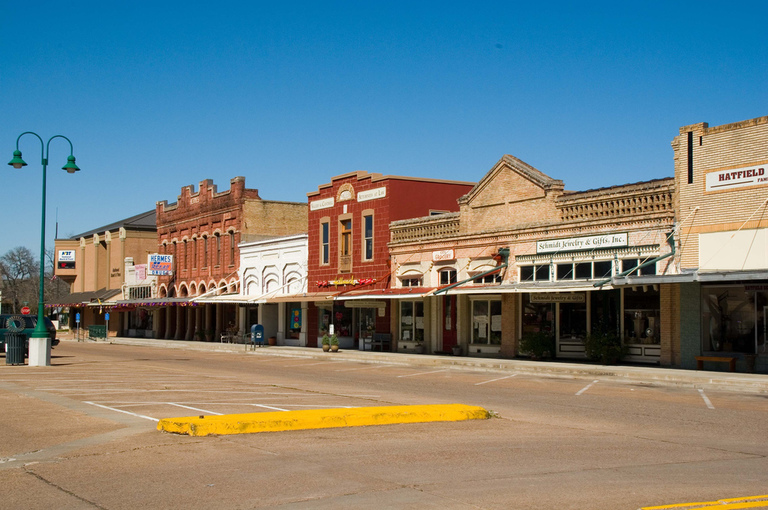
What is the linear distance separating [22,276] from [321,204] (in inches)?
3450

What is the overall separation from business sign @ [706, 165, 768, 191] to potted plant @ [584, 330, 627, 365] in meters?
5.70

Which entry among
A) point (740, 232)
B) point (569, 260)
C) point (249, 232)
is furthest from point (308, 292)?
point (740, 232)

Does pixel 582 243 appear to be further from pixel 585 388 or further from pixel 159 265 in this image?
pixel 159 265

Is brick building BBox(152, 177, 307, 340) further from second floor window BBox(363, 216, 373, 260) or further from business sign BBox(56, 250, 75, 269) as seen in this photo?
business sign BBox(56, 250, 75, 269)

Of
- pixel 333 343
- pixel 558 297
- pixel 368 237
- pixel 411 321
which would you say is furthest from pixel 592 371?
pixel 368 237

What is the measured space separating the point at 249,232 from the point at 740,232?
1238 inches

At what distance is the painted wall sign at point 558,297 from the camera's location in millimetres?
28109

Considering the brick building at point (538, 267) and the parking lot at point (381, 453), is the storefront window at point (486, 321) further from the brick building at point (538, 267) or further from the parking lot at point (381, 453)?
the parking lot at point (381, 453)

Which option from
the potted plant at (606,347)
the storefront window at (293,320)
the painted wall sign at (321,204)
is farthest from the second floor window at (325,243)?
the potted plant at (606,347)

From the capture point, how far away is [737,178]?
928 inches

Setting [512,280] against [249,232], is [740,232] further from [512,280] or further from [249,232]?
[249,232]

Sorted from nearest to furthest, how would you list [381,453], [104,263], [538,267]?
1. [381,453]
2. [538,267]
3. [104,263]

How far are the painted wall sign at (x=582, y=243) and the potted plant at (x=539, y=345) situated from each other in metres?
3.01

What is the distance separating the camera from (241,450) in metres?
9.66
